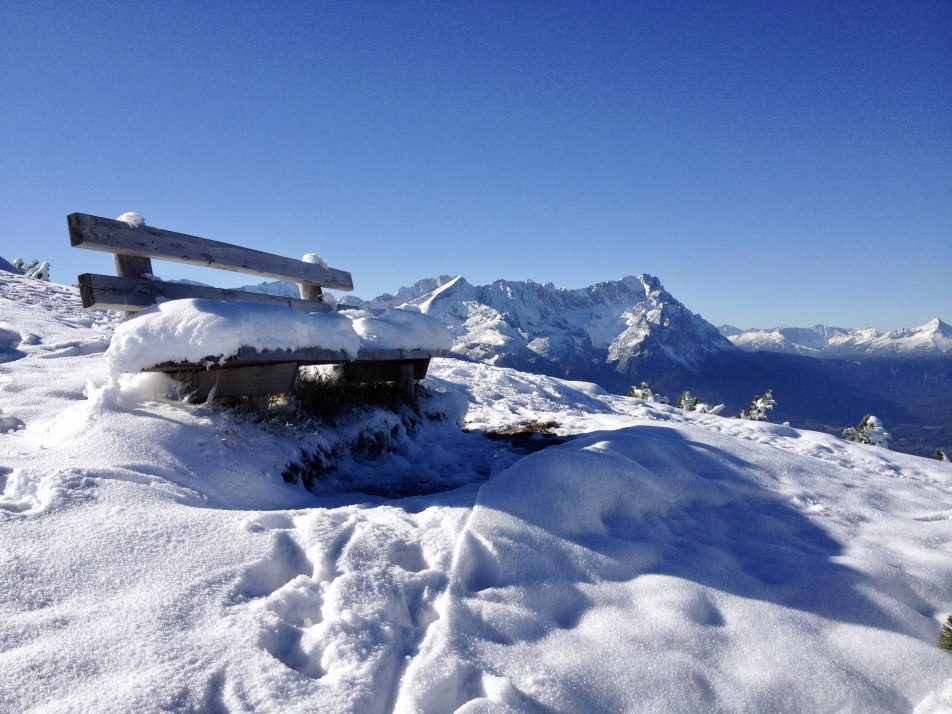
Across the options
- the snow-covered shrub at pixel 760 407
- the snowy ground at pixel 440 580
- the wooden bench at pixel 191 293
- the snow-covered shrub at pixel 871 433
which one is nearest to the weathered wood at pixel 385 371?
the wooden bench at pixel 191 293

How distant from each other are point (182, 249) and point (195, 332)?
70.9 inches

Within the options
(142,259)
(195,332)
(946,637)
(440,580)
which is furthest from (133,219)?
(946,637)

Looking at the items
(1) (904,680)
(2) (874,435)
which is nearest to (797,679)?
(1) (904,680)

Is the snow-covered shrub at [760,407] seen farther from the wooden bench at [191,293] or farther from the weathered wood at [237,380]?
the weathered wood at [237,380]

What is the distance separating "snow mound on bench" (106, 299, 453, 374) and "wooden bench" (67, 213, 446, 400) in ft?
0.26

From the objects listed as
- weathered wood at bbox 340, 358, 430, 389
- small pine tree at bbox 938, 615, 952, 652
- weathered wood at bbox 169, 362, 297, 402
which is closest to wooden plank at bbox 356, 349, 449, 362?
weathered wood at bbox 340, 358, 430, 389

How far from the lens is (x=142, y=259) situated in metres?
4.54

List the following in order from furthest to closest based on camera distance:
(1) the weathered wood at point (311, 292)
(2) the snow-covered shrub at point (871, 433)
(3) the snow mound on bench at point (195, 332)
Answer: (2) the snow-covered shrub at point (871, 433) < (1) the weathered wood at point (311, 292) < (3) the snow mound on bench at point (195, 332)

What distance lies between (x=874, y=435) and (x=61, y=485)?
28317mm

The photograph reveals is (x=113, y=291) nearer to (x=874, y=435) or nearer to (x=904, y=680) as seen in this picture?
(x=904, y=680)

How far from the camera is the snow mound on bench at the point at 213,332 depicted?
11.4ft

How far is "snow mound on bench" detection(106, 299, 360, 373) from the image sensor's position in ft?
11.4

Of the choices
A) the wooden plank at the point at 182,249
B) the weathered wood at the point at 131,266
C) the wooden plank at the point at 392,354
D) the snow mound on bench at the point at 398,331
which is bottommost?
the wooden plank at the point at 392,354

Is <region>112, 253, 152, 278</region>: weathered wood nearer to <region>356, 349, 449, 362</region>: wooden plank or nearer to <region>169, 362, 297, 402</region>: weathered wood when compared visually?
<region>169, 362, 297, 402</region>: weathered wood
